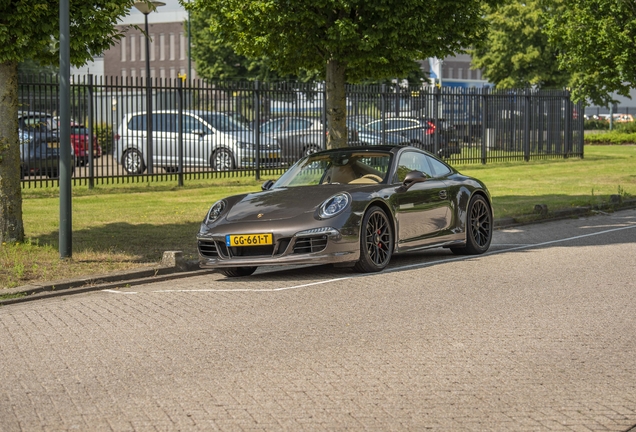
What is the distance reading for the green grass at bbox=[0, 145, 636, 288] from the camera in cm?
1138

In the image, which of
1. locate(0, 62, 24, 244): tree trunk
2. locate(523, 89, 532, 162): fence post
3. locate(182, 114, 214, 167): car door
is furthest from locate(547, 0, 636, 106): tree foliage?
locate(0, 62, 24, 244): tree trunk

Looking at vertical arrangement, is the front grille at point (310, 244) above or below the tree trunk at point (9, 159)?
below

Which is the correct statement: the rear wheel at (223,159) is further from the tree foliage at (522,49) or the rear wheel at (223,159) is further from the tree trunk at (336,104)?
the tree foliage at (522,49)

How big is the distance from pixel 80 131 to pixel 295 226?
40.3 feet

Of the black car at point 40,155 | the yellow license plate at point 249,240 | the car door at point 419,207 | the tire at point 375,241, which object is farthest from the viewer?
the black car at point 40,155

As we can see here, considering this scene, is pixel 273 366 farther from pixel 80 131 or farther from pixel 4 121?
pixel 80 131

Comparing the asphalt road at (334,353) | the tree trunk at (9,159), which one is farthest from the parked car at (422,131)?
the asphalt road at (334,353)

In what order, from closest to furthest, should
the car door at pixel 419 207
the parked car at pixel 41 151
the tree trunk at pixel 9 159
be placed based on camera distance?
the car door at pixel 419 207
the tree trunk at pixel 9 159
the parked car at pixel 41 151

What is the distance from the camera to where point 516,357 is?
668cm

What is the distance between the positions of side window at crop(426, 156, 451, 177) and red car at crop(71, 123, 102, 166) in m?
10.8

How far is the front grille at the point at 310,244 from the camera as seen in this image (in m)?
10.1

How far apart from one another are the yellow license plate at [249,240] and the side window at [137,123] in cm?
1271

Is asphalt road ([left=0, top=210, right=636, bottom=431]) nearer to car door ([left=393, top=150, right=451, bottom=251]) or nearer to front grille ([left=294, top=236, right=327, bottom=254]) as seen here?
front grille ([left=294, top=236, right=327, bottom=254])

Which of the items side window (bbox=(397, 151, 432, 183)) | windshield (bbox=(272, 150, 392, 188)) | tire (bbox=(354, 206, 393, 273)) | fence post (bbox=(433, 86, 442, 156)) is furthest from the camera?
fence post (bbox=(433, 86, 442, 156))
